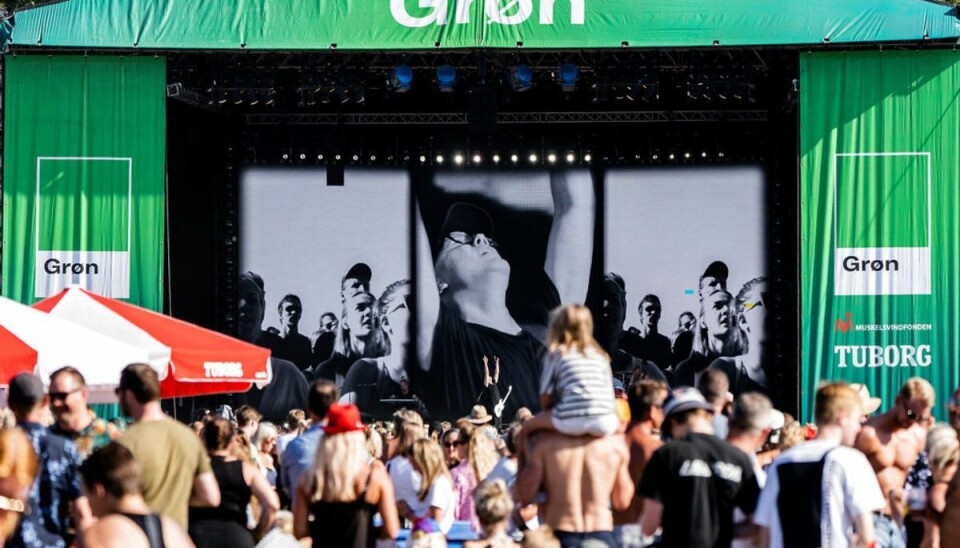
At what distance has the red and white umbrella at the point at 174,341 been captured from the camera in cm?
977

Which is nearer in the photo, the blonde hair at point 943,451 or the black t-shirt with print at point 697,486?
the black t-shirt with print at point 697,486

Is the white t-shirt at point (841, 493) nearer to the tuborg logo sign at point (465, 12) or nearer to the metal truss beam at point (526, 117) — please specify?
the tuborg logo sign at point (465, 12)

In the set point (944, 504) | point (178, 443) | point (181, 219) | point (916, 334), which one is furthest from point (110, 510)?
point (181, 219)

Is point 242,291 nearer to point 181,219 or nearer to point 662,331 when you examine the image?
point 181,219

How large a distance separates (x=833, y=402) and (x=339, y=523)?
2099 millimetres

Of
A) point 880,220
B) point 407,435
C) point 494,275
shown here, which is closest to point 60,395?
point 407,435

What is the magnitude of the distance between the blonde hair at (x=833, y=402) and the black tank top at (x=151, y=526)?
2.45 m

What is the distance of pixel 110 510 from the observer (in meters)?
4.76

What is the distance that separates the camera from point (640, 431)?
6391 mm

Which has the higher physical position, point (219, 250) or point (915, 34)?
point (915, 34)

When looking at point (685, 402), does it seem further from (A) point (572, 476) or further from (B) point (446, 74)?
(B) point (446, 74)

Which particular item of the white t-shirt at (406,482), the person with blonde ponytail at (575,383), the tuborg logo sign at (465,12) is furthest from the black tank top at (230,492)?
the tuborg logo sign at (465,12)

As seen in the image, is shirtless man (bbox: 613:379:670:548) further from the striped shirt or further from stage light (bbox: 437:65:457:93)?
stage light (bbox: 437:65:457:93)

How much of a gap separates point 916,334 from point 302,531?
11842 mm
